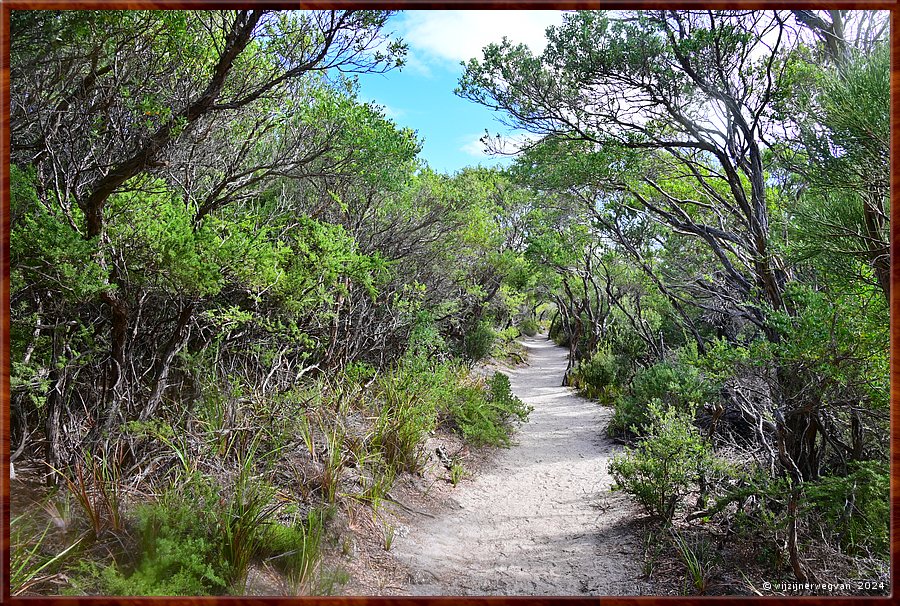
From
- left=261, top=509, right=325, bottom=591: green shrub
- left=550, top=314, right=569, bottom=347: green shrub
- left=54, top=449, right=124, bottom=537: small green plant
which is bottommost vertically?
left=550, top=314, right=569, bottom=347: green shrub

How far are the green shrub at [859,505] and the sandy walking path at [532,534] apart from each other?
1079mm

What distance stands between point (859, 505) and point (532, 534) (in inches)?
72.8

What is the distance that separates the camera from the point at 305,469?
327cm

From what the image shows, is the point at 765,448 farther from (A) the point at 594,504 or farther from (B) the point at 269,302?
(B) the point at 269,302

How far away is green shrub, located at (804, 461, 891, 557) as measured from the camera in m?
2.14

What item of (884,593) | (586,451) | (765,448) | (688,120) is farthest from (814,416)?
(586,451)

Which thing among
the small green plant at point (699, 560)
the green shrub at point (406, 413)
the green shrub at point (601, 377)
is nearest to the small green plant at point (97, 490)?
the green shrub at point (406, 413)

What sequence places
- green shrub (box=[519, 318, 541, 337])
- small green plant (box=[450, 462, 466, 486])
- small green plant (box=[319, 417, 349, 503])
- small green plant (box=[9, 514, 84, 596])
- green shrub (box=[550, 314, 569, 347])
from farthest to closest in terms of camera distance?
green shrub (box=[550, 314, 569, 347]) < green shrub (box=[519, 318, 541, 337]) < small green plant (box=[450, 462, 466, 486]) < small green plant (box=[319, 417, 349, 503]) < small green plant (box=[9, 514, 84, 596])

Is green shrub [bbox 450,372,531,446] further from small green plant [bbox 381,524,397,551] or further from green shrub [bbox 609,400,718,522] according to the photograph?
small green plant [bbox 381,524,397,551]

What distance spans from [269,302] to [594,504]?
131 inches

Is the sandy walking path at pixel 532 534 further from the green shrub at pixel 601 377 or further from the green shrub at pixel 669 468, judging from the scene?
the green shrub at pixel 601 377

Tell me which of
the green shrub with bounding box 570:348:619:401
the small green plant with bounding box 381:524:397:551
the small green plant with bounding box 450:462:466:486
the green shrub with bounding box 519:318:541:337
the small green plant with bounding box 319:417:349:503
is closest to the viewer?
the small green plant with bounding box 381:524:397:551

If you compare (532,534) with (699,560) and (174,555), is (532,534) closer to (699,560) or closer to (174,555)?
(699,560)

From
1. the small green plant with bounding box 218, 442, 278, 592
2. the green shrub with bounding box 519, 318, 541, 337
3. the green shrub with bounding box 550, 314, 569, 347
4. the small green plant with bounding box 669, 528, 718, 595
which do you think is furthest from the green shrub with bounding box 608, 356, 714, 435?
the green shrub with bounding box 550, 314, 569, 347
